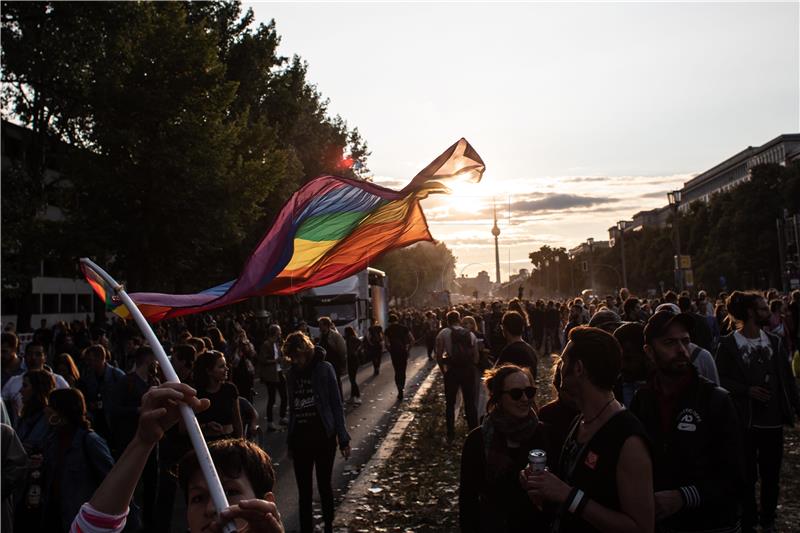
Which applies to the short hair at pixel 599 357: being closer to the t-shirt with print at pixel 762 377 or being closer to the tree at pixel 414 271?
the t-shirt with print at pixel 762 377

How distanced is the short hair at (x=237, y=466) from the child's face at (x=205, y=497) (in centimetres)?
2

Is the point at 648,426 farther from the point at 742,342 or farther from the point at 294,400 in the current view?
the point at 294,400

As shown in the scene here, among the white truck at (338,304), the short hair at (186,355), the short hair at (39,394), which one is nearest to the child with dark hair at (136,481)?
the short hair at (39,394)

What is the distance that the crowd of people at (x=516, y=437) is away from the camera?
8.99ft

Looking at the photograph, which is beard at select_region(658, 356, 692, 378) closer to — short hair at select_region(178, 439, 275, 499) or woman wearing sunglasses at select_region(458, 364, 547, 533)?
woman wearing sunglasses at select_region(458, 364, 547, 533)

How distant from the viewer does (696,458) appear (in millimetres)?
4109

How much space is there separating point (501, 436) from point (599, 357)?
1.05 metres

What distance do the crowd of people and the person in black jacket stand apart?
0.5 inches

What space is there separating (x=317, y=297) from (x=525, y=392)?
27.5m

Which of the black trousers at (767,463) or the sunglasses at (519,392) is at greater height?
the sunglasses at (519,392)

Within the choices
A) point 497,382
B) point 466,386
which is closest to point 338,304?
point 466,386

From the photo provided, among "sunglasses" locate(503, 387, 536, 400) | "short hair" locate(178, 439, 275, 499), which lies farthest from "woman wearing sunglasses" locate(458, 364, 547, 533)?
"short hair" locate(178, 439, 275, 499)

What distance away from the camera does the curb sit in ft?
27.8

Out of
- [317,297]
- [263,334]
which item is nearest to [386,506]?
[263,334]
